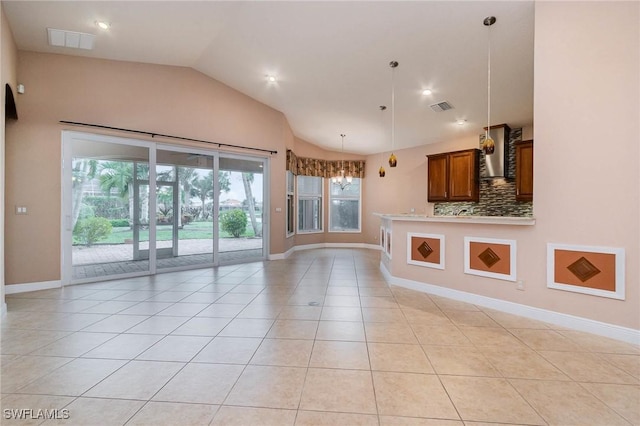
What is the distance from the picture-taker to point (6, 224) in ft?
13.7

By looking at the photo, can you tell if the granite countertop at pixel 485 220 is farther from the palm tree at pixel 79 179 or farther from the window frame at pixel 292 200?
the palm tree at pixel 79 179

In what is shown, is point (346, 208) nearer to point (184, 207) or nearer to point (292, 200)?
point (292, 200)

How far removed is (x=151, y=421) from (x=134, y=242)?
4.51 metres

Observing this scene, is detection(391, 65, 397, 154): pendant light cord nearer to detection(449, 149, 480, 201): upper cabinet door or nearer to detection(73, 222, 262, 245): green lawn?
detection(449, 149, 480, 201): upper cabinet door

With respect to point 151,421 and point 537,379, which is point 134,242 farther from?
point 537,379

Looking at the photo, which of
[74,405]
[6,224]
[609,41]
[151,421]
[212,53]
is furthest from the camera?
[212,53]

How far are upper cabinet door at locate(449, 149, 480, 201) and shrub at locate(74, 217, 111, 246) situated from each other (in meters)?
7.47

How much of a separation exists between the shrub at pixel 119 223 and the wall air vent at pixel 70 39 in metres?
2.72

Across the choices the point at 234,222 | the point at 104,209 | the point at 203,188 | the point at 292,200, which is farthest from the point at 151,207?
the point at 292,200

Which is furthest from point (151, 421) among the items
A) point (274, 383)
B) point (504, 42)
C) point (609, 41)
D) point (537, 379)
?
point (504, 42)

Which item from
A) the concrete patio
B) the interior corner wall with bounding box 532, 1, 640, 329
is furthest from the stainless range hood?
the concrete patio

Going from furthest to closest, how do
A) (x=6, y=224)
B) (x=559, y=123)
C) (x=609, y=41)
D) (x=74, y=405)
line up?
1. (x=6, y=224)
2. (x=559, y=123)
3. (x=609, y=41)
4. (x=74, y=405)

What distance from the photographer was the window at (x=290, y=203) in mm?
8219

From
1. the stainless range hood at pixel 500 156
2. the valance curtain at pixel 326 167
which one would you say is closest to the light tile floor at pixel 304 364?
the stainless range hood at pixel 500 156
